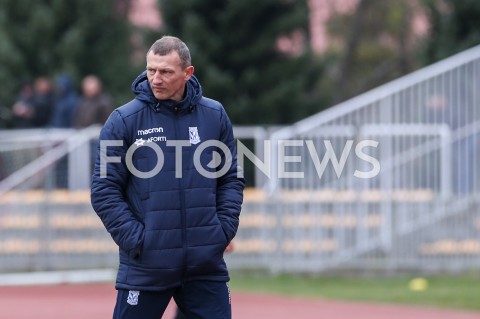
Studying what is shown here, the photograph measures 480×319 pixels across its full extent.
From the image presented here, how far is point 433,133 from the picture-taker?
16594 millimetres

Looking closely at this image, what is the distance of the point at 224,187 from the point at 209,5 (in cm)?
1758

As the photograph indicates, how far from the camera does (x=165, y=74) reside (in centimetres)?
709

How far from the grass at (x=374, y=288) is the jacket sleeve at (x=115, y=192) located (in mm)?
6965

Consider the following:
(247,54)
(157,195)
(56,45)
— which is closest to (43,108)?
(247,54)

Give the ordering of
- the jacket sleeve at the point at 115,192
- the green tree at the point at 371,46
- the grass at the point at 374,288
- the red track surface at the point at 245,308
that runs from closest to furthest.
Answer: the jacket sleeve at the point at 115,192, the red track surface at the point at 245,308, the grass at the point at 374,288, the green tree at the point at 371,46

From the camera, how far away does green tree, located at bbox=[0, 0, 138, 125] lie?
85.2 feet

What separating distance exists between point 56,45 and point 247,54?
4089 mm

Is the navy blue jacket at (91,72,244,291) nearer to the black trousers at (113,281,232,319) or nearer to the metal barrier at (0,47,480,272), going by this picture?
the black trousers at (113,281,232,319)

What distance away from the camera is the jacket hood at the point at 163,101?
23.4ft

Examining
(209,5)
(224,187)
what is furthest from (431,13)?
(224,187)

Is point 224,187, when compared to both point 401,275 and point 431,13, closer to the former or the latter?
point 401,275

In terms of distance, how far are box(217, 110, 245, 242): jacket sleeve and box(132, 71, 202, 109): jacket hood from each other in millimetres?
238

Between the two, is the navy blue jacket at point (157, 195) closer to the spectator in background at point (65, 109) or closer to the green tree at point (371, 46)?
the spectator in background at point (65, 109)

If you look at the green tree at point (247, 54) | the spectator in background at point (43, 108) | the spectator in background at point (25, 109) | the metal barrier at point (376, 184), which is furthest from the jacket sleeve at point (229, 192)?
the green tree at point (247, 54)
